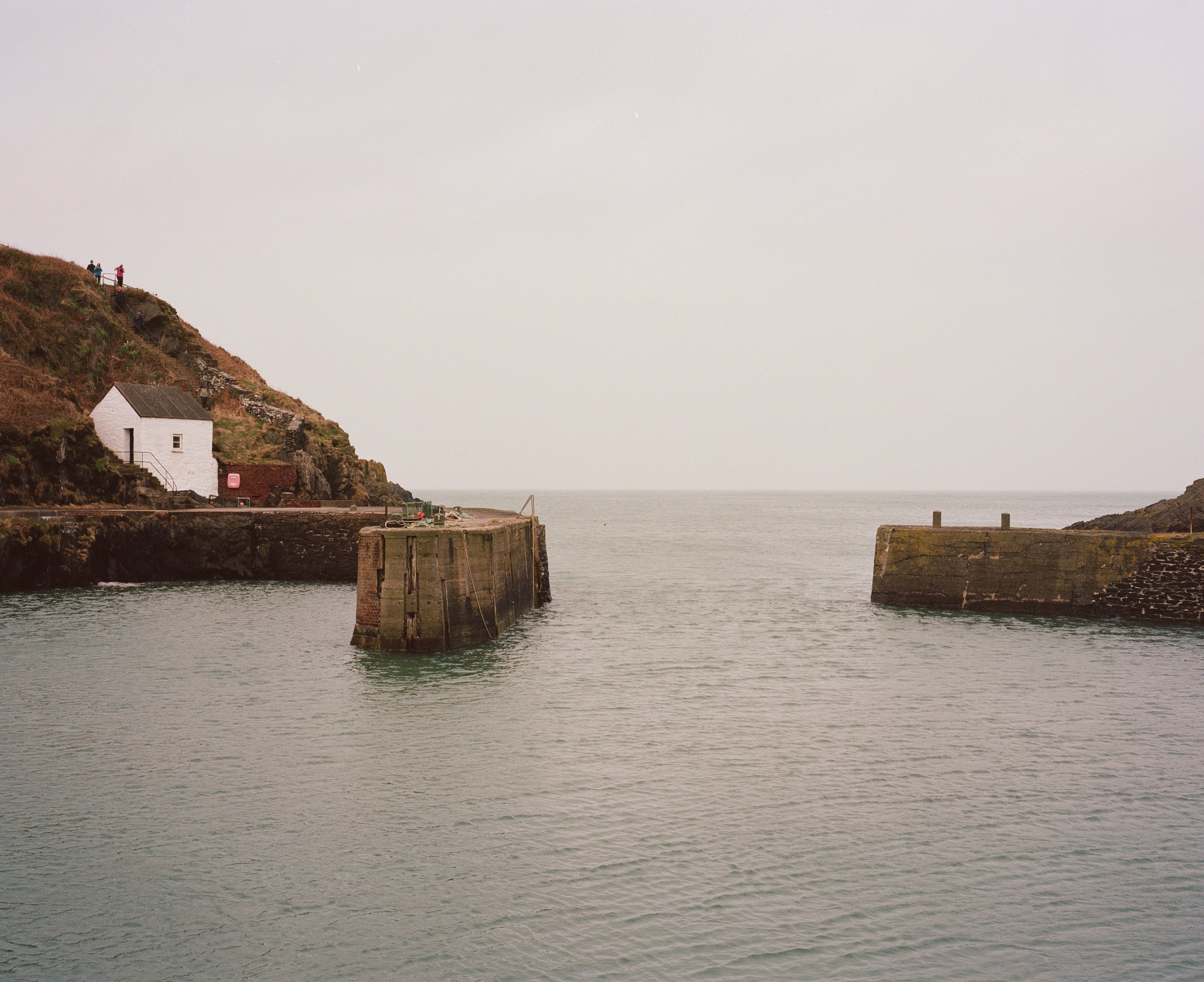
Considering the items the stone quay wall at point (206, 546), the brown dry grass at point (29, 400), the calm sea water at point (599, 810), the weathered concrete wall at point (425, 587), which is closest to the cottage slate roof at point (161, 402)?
the brown dry grass at point (29, 400)

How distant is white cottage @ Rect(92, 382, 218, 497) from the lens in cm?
5212

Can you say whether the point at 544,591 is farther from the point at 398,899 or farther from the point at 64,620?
the point at 398,899

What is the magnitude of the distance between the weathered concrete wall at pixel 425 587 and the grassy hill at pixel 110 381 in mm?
27537

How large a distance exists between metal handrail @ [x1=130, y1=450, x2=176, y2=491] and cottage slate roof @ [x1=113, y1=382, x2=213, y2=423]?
206 centimetres

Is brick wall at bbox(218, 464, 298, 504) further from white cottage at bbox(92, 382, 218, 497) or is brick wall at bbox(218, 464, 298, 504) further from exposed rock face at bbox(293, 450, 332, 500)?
exposed rock face at bbox(293, 450, 332, 500)

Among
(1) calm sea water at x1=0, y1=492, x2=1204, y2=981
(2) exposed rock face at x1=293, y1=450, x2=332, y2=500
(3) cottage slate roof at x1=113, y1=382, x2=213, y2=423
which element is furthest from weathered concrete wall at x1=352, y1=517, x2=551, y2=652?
(3) cottage slate roof at x1=113, y1=382, x2=213, y2=423

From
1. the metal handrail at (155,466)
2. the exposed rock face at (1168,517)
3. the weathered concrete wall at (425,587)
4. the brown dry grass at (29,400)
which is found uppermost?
the brown dry grass at (29,400)

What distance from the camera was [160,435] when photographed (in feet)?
172

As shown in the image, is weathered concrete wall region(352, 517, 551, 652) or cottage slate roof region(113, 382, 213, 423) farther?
cottage slate roof region(113, 382, 213, 423)

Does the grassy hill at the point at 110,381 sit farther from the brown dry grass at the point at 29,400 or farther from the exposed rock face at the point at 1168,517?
the exposed rock face at the point at 1168,517

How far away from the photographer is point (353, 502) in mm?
56594

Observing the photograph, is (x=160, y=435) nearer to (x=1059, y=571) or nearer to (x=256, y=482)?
(x=256, y=482)

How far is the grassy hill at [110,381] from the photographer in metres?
47.2

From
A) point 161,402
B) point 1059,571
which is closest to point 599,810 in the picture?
point 1059,571
